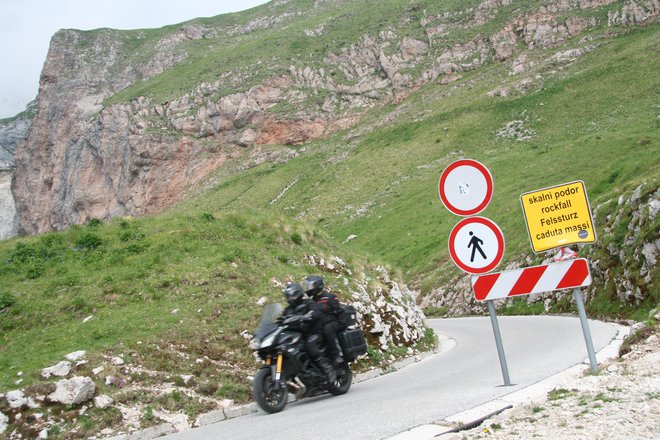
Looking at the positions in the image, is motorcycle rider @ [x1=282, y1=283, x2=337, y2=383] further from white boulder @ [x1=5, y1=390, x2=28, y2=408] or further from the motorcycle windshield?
white boulder @ [x1=5, y1=390, x2=28, y2=408]

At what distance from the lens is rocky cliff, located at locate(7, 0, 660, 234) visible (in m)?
73.6

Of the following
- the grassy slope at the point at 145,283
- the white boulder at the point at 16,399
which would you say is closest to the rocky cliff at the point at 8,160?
the grassy slope at the point at 145,283

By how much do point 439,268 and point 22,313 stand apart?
23265 mm

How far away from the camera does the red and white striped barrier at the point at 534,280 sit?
7244 mm

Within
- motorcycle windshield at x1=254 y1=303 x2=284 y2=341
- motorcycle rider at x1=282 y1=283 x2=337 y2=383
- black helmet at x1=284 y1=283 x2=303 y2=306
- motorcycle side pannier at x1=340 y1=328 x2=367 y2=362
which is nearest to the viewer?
motorcycle windshield at x1=254 y1=303 x2=284 y2=341

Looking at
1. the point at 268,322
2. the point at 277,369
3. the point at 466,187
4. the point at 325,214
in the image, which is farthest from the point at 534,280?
the point at 325,214

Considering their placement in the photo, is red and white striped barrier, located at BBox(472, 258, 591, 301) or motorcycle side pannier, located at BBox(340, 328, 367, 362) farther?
motorcycle side pannier, located at BBox(340, 328, 367, 362)

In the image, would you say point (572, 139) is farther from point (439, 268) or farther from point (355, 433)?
Answer: point (355, 433)

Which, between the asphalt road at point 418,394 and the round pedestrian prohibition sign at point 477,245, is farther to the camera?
the round pedestrian prohibition sign at point 477,245

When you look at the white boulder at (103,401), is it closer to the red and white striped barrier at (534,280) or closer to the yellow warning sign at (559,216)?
the red and white striped barrier at (534,280)

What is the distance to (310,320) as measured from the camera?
9062mm

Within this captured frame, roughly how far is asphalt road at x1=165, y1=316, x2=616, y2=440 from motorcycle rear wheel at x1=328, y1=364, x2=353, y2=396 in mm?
122

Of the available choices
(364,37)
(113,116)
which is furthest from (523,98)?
(113,116)

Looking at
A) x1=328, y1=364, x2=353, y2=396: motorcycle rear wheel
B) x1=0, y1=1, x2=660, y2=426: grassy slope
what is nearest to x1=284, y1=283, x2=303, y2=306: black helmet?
x1=328, y1=364, x2=353, y2=396: motorcycle rear wheel
